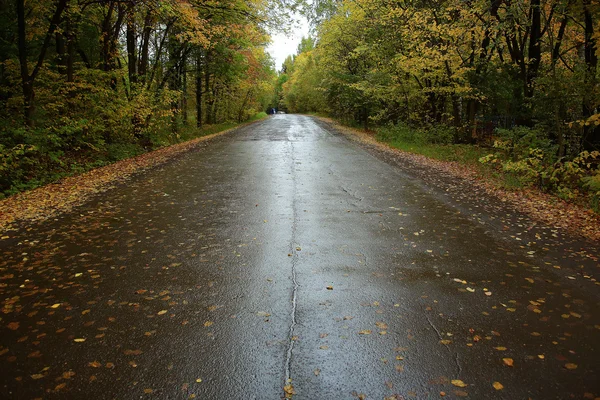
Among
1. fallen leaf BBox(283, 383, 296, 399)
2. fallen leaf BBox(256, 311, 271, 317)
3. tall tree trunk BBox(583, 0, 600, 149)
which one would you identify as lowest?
fallen leaf BBox(283, 383, 296, 399)

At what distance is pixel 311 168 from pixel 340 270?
24.6ft

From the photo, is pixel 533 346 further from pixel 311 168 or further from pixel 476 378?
pixel 311 168

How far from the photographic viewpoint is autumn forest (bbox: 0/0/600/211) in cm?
972

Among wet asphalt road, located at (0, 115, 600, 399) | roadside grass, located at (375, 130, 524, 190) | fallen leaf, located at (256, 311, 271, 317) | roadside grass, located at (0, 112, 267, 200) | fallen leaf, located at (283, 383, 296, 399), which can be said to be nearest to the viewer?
fallen leaf, located at (283, 383, 296, 399)

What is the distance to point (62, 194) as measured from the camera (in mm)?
8891

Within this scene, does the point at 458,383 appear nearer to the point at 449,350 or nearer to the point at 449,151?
the point at 449,350

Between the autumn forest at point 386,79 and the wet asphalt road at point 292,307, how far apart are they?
13.3 ft

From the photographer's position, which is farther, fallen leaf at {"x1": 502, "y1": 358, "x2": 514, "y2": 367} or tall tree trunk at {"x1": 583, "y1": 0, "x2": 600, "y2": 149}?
tall tree trunk at {"x1": 583, "y1": 0, "x2": 600, "y2": 149}

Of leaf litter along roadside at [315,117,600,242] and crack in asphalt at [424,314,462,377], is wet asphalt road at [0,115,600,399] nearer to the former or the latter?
crack in asphalt at [424,314,462,377]

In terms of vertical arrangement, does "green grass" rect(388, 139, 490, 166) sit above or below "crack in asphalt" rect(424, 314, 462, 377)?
above

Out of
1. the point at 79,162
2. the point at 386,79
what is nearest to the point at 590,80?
the point at 386,79

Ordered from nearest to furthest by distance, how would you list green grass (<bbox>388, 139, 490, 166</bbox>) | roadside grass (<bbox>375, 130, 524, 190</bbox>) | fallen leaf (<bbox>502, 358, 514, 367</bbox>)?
fallen leaf (<bbox>502, 358, 514, 367</bbox>) → roadside grass (<bbox>375, 130, 524, 190</bbox>) → green grass (<bbox>388, 139, 490, 166</bbox>)

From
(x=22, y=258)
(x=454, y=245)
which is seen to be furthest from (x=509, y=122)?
(x=22, y=258)

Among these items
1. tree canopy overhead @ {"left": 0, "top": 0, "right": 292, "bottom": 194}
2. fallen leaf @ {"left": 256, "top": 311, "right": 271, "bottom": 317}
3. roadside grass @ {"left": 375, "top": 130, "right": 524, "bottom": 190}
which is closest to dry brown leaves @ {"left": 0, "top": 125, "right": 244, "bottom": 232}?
tree canopy overhead @ {"left": 0, "top": 0, "right": 292, "bottom": 194}
